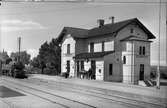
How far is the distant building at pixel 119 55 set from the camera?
26.0m

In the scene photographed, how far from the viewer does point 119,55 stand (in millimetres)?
26984

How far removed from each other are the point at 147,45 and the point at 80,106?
20.0 metres

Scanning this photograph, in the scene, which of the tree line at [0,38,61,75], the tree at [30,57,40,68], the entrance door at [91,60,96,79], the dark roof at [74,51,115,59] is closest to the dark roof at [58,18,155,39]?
the dark roof at [74,51,115,59]

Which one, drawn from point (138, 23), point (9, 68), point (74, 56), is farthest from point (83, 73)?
point (9, 68)

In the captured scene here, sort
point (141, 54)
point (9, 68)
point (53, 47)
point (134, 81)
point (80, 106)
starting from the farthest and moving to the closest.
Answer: point (53, 47) → point (9, 68) → point (141, 54) → point (134, 81) → point (80, 106)

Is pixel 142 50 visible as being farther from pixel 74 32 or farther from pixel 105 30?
pixel 74 32

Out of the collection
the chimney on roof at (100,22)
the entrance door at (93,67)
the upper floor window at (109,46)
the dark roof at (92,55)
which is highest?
the chimney on roof at (100,22)

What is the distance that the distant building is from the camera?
26.0 m

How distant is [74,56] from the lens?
31.1 metres

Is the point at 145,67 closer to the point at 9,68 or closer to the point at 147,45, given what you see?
the point at 147,45

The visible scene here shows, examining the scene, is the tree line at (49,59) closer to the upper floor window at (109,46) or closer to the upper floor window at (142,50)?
the upper floor window at (109,46)

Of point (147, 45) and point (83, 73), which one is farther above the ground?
point (147, 45)

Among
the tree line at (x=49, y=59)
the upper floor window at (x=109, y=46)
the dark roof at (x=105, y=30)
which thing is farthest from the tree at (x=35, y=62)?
the upper floor window at (x=109, y=46)

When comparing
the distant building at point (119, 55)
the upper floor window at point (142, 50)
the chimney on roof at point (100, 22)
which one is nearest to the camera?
the distant building at point (119, 55)
